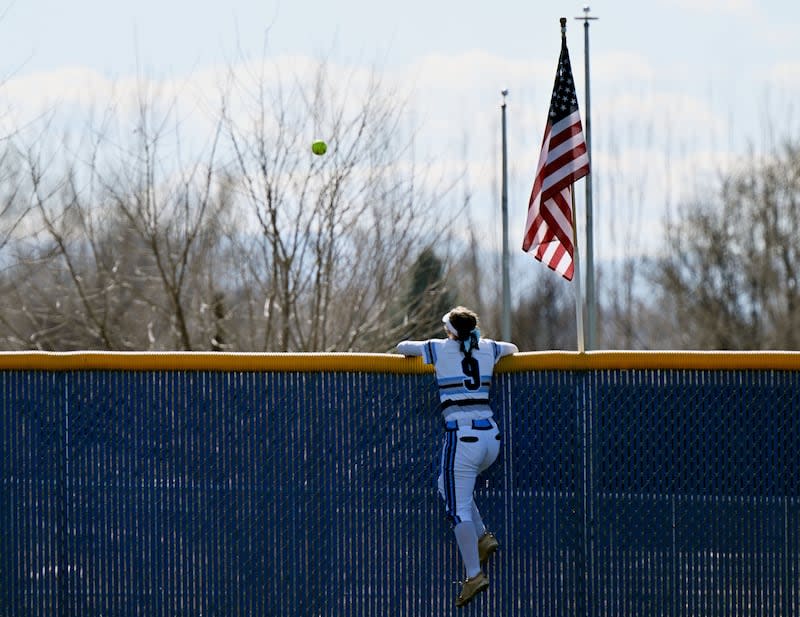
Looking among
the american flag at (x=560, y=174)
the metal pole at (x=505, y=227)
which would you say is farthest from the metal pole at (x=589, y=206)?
the american flag at (x=560, y=174)

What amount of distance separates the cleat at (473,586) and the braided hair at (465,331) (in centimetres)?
148

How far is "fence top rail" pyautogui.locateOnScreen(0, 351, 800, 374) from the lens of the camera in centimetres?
857

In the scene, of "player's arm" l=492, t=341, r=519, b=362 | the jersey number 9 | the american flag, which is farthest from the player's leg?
the american flag

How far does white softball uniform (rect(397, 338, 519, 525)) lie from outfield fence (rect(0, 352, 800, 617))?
265 mm

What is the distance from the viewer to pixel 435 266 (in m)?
28.2

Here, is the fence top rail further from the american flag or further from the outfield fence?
the american flag

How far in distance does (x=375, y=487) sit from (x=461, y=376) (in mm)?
1046

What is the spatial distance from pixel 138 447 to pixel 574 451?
9.82ft

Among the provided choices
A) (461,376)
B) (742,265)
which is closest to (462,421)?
(461,376)

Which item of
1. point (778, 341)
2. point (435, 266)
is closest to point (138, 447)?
point (435, 266)

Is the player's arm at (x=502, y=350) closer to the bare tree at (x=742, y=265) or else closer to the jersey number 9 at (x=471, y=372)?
the jersey number 9 at (x=471, y=372)

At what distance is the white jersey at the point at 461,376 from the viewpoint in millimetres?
8414

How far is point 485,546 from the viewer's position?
8586mm

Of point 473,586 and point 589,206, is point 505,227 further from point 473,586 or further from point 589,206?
point 473,586
